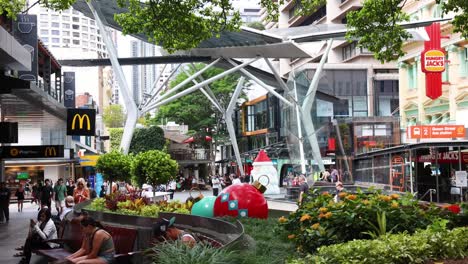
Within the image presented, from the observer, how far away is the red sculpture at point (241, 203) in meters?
14.4

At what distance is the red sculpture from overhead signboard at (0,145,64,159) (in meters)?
10.5

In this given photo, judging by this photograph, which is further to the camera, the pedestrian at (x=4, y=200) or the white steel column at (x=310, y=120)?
the white steel column at (x=310, y=120)

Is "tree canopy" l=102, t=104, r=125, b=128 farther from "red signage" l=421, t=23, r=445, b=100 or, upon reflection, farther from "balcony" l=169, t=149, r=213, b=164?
"red signage" l=421, t=23, r=445, b=100

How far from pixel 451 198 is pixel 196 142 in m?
49.1

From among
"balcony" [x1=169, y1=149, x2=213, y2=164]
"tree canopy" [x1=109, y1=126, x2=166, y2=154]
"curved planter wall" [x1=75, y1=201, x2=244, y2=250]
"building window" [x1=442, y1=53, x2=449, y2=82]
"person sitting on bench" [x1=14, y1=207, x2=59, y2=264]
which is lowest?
"person sitting on bench" [x1=14, y1=207, x2=59, y2=264]

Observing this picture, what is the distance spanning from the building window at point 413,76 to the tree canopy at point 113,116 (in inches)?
3926

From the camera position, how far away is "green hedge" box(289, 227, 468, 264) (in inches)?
269

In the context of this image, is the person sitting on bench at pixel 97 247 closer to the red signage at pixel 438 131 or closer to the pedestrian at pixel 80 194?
the pedestrian at pixel 80 194

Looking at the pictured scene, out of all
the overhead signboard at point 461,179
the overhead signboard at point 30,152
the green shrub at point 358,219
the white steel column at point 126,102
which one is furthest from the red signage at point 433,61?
the green shrub at point 358,219

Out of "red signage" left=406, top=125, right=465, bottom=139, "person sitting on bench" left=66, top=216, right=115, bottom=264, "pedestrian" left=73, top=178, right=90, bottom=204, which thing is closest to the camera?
"person sitting on bench" left=66, top=216, right=115, bottom=264

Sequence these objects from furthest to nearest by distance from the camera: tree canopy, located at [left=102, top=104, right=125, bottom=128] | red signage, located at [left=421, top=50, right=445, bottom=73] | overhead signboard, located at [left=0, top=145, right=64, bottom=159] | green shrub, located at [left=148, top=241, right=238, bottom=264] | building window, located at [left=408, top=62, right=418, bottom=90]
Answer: tree canopy, located at [left=102, top=104, right=125, bottom=128], building window, located at [left=408, top=62, right=418, bottom=90], red signage, located at [left=421, top=50, right=445, bottom=73], overhead signboard, located at [left=0, top=145, right=64, bottom=159], green shrub, located at [left=148, top=241, right=238, bottom=264]

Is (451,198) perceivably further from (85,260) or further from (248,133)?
(248,133)

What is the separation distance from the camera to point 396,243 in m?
7.02

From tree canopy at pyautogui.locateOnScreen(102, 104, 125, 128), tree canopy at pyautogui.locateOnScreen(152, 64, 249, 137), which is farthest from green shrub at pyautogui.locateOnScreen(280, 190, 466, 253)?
tree canopy at pyautogui.locateOnScreen(102, 104, 125, 128)
